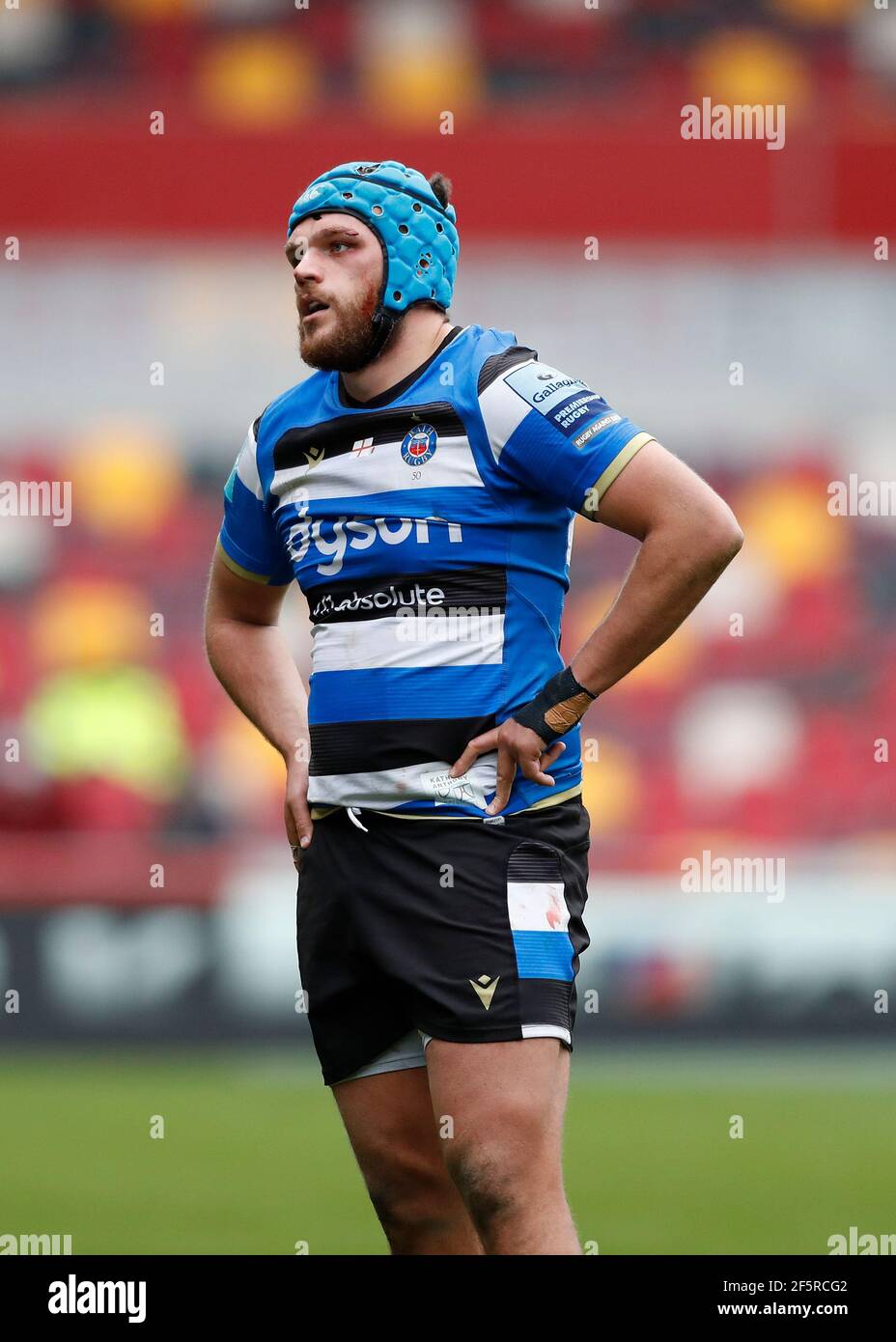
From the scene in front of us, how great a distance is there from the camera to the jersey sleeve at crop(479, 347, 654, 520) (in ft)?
9.36

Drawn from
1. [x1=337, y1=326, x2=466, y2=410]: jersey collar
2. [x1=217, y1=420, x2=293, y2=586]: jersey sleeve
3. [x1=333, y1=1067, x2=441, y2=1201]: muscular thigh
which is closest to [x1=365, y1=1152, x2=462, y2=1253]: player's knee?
[x1=333, y1=1067, x2=441, y2=1201]: muscular thigh

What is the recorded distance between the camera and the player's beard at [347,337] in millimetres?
3008

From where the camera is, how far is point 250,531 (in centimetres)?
331

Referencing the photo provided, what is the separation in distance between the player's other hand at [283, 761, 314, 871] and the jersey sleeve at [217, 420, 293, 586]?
359mm

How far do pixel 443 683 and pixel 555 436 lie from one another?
41cm

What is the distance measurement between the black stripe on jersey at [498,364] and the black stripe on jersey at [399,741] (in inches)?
20.2

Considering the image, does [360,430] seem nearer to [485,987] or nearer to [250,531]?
[250,531]

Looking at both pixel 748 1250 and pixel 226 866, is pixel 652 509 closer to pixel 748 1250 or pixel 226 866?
pixel 748 1250

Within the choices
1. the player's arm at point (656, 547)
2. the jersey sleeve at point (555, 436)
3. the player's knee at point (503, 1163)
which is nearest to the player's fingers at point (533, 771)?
the player's arm at point (656, 547)

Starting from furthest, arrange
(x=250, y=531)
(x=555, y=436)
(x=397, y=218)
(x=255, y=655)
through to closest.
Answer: (x=255, y=655), (x=250, y=531), (x=397, y=218), (x=555, y=436)

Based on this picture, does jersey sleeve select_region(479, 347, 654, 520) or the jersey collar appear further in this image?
the jersey collar

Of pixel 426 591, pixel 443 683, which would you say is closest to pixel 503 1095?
pixel 443 683

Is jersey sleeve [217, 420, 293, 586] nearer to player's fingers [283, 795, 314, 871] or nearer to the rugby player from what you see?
the rugby player
